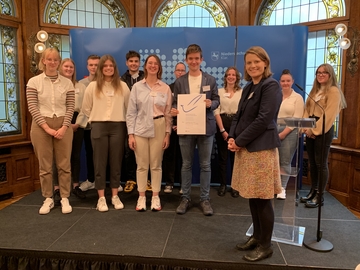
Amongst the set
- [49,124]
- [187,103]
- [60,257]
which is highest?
[187,103]

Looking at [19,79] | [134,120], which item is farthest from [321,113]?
[19,79]

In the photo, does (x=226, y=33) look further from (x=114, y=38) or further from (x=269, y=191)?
(x=269, y=191)

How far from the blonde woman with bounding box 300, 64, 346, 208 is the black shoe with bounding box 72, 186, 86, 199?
240cm

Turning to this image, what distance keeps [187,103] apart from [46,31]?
111 inches

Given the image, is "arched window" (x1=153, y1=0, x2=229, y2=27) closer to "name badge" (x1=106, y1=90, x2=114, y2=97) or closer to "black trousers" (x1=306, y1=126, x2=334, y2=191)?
"name badge" (x1=106, y1=90, x2=114, y2=97)

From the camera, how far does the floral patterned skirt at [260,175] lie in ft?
6.36

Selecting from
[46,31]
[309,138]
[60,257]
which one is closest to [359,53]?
[309,138]

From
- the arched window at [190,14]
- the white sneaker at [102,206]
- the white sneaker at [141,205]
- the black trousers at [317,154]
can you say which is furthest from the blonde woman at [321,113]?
the arched window at [190,14]

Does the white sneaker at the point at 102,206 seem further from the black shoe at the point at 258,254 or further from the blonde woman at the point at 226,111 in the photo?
the black shoe at the point at 258,254

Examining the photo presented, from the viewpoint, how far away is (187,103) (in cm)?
279

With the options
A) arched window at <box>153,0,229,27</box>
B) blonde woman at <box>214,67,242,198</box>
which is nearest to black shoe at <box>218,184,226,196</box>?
blonde woman at <box>214,67,242,198</box>

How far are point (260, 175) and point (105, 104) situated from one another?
5.38 ft

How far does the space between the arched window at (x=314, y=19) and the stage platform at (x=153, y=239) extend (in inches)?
80.2

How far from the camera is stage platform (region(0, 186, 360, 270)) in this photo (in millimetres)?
2141
